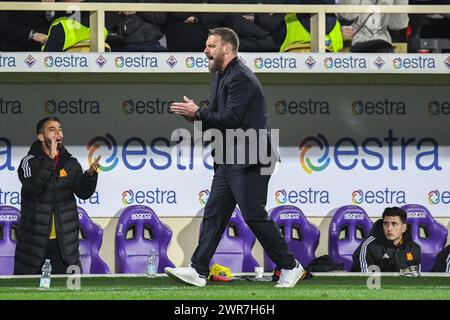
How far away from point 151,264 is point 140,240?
1487 millimetres

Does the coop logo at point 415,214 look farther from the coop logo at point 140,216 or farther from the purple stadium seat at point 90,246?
the purple stadium seat at point 90,246

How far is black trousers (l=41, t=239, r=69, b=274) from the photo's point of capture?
1436cm

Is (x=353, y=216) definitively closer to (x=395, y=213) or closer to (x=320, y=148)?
(x=320, y=148)

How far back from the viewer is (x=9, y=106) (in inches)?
599

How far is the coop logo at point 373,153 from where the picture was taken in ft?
51.4

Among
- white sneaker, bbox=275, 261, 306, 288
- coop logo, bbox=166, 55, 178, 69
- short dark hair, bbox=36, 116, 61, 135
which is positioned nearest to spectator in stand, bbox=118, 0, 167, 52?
coop logo, bbox=166, 55, 178, 69

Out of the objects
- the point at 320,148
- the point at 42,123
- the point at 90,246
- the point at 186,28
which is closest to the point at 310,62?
the point at 320,148

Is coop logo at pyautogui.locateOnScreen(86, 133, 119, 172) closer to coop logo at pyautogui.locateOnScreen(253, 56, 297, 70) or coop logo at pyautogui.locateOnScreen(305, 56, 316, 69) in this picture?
coop logo at pyautogui.locateOnScreen(253, 56, 297, 70)

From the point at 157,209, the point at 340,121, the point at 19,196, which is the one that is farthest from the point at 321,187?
the point at 19,196

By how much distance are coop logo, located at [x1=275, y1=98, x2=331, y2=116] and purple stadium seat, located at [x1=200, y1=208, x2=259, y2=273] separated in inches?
51.0

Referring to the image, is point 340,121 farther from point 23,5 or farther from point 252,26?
point 23,5

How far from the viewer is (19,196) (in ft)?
49.7

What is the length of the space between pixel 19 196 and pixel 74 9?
2.05 meters

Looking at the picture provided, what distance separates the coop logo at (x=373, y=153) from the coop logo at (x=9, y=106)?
303 cm
